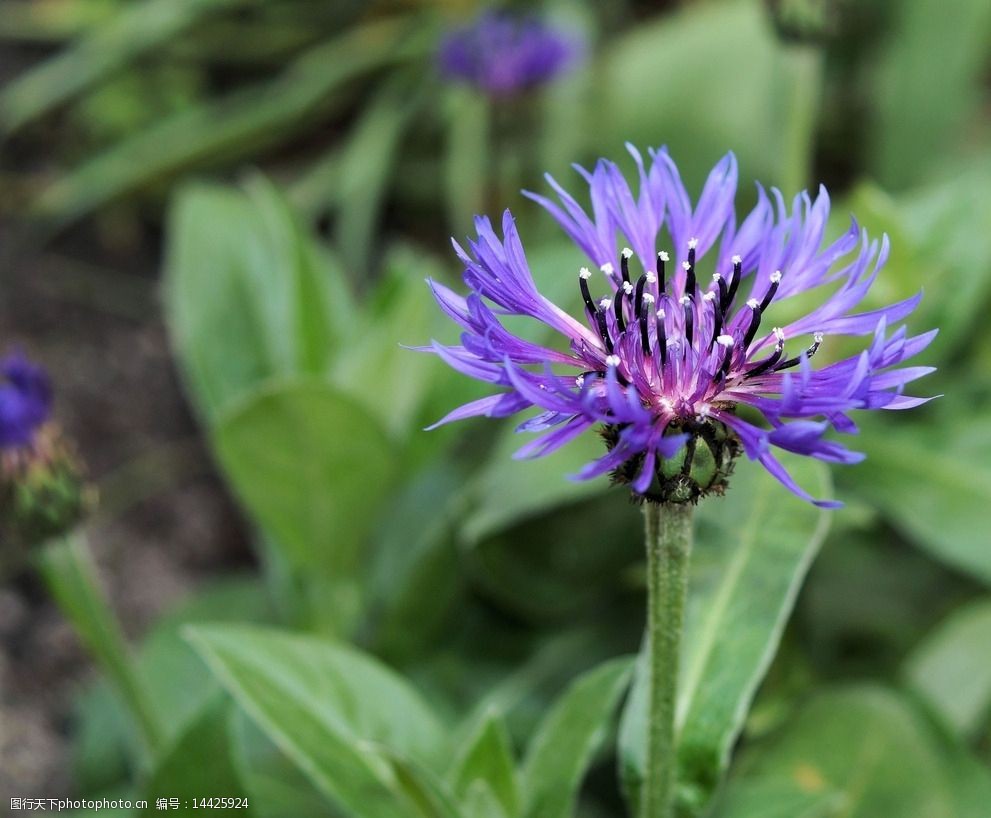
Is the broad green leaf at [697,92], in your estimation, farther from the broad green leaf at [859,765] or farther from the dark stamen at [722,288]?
the dark stamen at [722,288]

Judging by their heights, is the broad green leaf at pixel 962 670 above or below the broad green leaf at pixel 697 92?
below

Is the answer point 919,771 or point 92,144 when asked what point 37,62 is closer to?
point 92,144

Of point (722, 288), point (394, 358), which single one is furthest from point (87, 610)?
point (722, 288)

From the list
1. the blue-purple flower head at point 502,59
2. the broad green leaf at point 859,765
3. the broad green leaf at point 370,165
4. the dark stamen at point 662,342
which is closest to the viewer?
the dark stamen at point 662,342

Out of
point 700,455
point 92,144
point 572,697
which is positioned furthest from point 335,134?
point 700,455

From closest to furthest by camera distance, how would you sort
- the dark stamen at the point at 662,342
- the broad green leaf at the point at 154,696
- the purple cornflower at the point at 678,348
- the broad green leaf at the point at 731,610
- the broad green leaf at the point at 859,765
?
the purple cornflower at the point at 678,348, the dark stamen at the point at 662,342, the broad green leaf at the point at 731,610, the broad green leaf at the point at 859,765, the broad green leaf at the point at 154,696

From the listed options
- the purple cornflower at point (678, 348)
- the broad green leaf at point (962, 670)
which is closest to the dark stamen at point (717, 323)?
the purple cornflower at point (678, 348)

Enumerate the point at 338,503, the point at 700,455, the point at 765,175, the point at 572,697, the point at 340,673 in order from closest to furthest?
the point at 700,455 → the point at 572,697 → the point at 340,673 → the point at 338,503 → the point at 765,175
